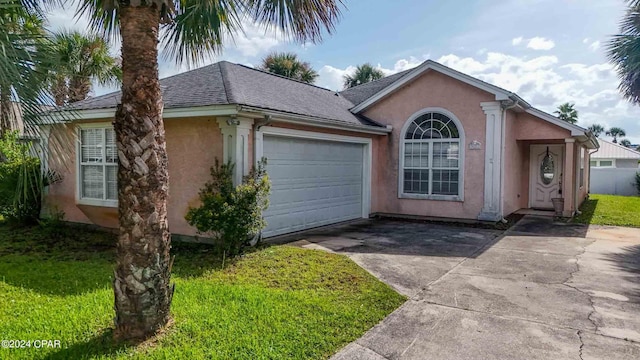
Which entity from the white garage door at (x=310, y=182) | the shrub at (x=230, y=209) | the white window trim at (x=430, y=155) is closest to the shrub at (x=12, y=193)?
the shrub at (x=230, y=209)

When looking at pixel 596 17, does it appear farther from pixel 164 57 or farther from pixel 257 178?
pixel 164 57

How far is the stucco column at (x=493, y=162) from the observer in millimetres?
12156

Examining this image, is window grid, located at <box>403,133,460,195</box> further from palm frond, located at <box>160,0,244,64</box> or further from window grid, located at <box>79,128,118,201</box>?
window grid, located at <box>79,128,118,201</box>

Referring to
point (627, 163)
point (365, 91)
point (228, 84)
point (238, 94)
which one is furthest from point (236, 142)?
point (627, 163)

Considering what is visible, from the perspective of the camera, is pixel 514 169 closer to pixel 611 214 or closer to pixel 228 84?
pixel 611 214

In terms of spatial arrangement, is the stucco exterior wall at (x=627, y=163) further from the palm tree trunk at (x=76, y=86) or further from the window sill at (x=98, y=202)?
the palm tree trunk at (x=76, y=86)

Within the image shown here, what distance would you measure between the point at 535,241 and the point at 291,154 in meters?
6.56

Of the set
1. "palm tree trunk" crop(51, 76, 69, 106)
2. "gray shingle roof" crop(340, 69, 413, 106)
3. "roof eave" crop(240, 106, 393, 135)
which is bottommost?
"palm tree trunk" crop(51, 76, 69, 106)

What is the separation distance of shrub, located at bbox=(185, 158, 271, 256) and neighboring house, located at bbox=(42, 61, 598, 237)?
480 mm

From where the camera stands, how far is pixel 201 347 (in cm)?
416

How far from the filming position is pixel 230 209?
7719mm

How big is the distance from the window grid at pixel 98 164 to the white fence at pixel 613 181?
29.2 meters

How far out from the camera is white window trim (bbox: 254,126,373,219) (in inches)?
363

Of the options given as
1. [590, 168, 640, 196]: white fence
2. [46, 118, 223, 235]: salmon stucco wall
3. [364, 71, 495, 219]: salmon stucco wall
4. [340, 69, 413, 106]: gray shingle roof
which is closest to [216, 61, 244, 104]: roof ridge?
[46, 118, 223, 235]: salmon stucco wall
